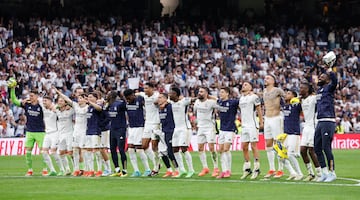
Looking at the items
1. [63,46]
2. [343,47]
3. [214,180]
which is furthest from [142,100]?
[343,47]

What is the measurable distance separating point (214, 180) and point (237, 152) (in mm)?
18884

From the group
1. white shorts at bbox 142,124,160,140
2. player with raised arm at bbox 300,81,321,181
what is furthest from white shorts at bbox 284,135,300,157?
white shorts at bbox 142,124,160,140

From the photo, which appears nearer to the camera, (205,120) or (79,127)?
(205,120)

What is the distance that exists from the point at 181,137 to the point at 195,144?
19140 mm

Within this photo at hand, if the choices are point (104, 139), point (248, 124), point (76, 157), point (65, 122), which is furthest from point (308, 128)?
point (65, 122)

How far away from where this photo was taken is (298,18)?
6119 cm

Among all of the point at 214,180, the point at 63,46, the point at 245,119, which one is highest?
the point at 63,46

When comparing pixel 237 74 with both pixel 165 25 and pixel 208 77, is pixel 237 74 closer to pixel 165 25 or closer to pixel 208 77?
pixel 208 77

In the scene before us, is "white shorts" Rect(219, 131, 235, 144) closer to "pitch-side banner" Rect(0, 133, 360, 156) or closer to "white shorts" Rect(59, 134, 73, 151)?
"white shorts" Rect(59, 134, 73, 151)

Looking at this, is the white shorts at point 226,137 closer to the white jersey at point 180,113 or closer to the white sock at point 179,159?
the white jersey at point 180,113

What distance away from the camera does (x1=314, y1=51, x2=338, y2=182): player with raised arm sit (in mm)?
22203

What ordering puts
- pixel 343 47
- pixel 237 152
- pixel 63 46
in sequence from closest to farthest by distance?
pixel 237 152, pixel 63 46, pixel 343 47

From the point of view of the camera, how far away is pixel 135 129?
2589cm

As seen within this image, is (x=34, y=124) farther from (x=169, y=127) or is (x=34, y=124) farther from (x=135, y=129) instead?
(x=169, y=127)
